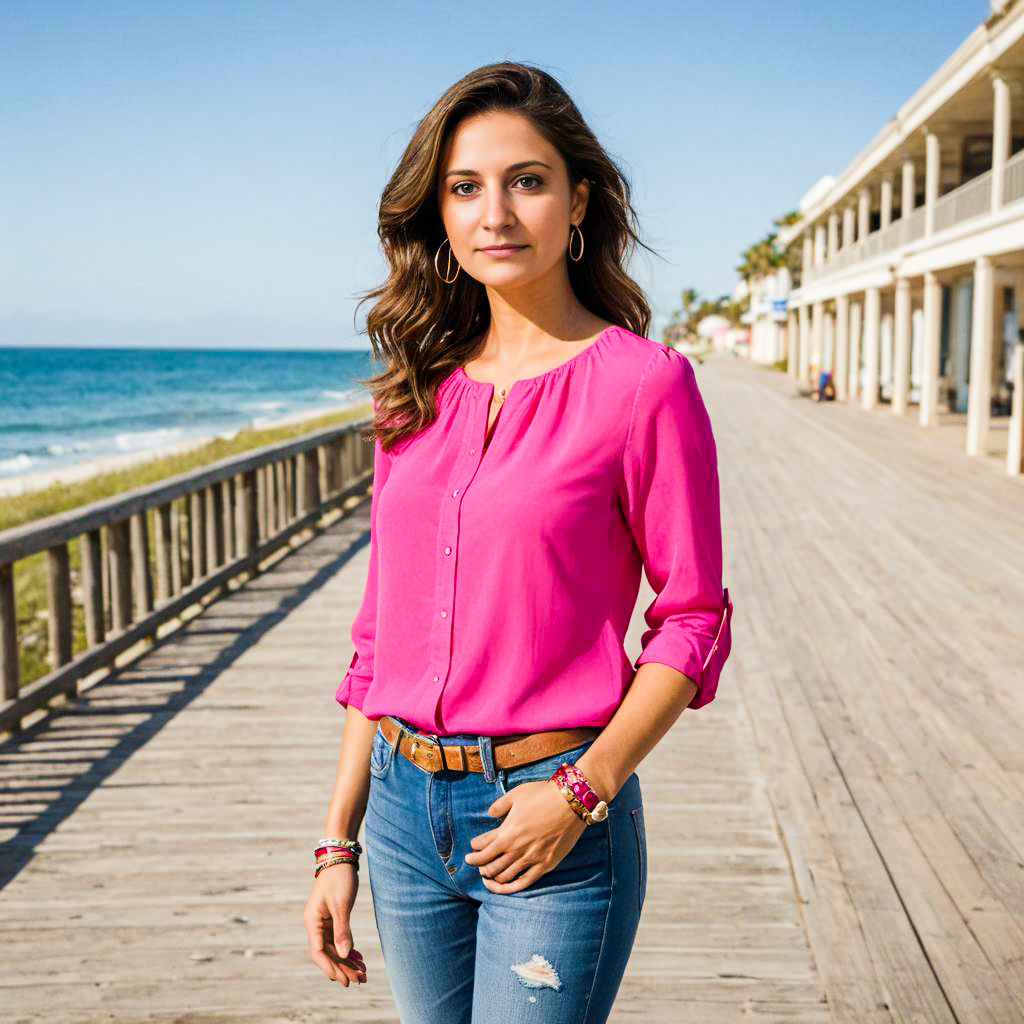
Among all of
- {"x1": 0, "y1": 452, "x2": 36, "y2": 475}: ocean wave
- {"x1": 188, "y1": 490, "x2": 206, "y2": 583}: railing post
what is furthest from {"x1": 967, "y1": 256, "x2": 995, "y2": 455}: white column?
{"x1": 0, "y1": 452, "x2": 36, "y2": 475}: ocean wave

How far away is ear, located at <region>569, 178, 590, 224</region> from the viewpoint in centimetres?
186

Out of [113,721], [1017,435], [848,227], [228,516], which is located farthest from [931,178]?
[113,721]

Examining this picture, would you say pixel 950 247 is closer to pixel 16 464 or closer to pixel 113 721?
pixel 113 721

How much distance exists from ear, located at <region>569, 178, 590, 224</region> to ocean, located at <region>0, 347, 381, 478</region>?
2746 centimetres

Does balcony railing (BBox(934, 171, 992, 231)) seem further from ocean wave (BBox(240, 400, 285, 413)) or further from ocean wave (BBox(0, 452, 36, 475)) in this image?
ocean wave (BBox(240, 400, 285, 413))

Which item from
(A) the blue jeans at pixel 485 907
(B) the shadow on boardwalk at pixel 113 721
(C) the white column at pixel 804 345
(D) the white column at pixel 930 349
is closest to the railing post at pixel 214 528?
(B) the shadow on boardwalk at pixel 113 721

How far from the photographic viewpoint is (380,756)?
1.81m

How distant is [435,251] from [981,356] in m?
17.2

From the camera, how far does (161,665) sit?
6.52m

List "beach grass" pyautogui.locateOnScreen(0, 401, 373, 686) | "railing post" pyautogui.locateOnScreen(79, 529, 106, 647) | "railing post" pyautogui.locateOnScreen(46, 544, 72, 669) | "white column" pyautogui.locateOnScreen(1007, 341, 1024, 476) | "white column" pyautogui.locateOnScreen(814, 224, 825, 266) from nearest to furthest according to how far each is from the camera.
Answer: "railing post" pyautogui.locateOnScreen(46, 544, 72, 669) → "railing post" pyautogui.locateOnScreen(79, 529, 106, 647) → "beach grass" pyautogui.locateOnScreen(0, 401, 373, 686) → "white column" pyautogui.locateOnScreen(1007, 341, 1024, 476) → "white column" pyautogui.locateOnScreen(814, 224, 825, 266)

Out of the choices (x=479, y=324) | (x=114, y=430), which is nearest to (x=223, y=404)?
(x=114, y=430)

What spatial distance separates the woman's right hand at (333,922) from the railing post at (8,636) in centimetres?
362

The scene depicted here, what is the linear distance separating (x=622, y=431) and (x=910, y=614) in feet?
22.5

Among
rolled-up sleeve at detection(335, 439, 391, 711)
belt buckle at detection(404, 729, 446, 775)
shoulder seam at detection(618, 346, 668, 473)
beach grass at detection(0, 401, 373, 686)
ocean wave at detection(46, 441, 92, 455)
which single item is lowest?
ocean wave at detection(46, 441, 92, 455)
